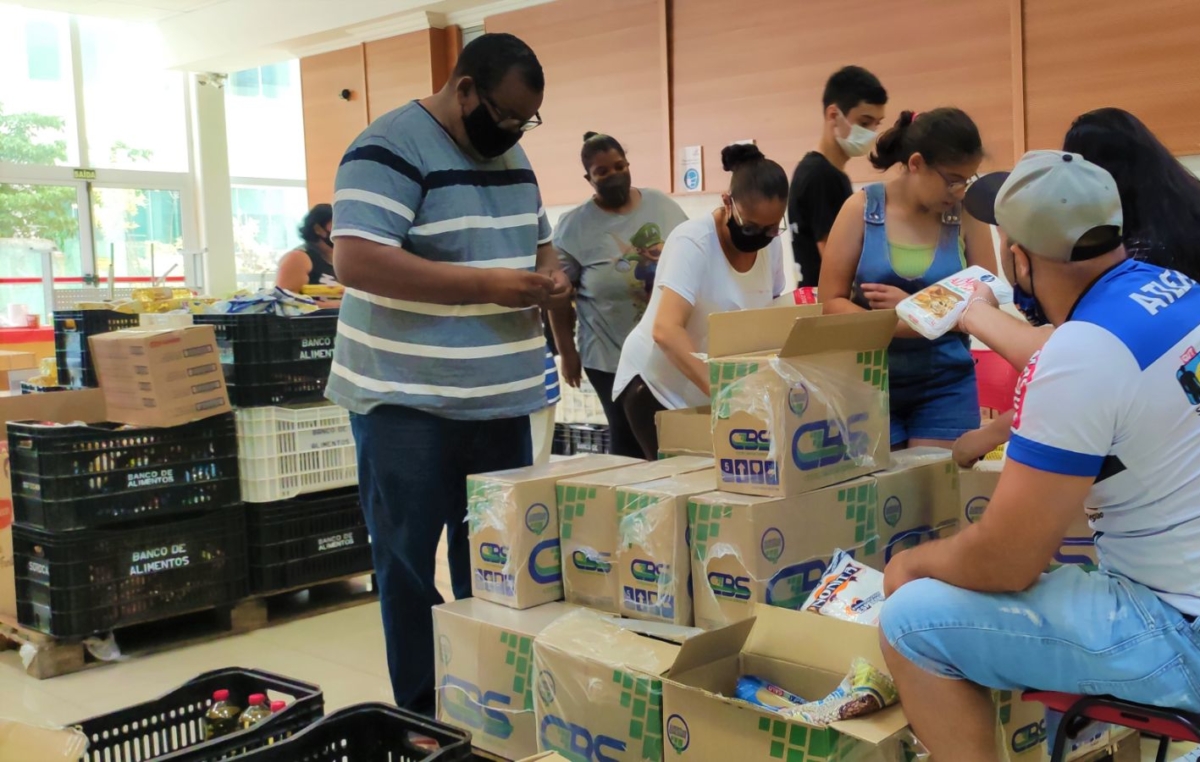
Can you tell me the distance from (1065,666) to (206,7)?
864 centimetres

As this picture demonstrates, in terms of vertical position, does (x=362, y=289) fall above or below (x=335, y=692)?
above

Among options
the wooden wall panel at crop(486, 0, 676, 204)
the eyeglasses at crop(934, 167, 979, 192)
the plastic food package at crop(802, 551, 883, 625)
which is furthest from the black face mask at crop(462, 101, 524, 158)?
the wooden wall panel at crop(486, 0, 676, 204)

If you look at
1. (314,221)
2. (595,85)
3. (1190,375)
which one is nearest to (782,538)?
(1190,375)

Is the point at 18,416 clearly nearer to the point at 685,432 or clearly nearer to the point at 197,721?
the point at 197,721

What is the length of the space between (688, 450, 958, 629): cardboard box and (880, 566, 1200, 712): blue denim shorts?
1.28 ft

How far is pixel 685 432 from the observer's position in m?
2.38

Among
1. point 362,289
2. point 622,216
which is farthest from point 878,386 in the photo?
point 622,216

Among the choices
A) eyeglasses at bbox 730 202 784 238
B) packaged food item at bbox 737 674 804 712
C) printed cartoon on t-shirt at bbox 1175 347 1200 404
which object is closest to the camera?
printed cartoon on t-shirt at bbox 1175 347 1200 404

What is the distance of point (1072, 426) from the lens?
4.08ft

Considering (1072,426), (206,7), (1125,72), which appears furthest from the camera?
(206,7)

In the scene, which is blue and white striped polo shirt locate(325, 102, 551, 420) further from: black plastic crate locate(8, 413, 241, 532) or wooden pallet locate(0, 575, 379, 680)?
wooden pallet locate(0, 575, 379, 680)

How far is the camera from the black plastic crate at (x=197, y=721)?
5.66 feet

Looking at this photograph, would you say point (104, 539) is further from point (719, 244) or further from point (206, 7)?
point (206, 7)

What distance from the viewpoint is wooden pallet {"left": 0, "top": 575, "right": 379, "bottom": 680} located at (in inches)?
122
